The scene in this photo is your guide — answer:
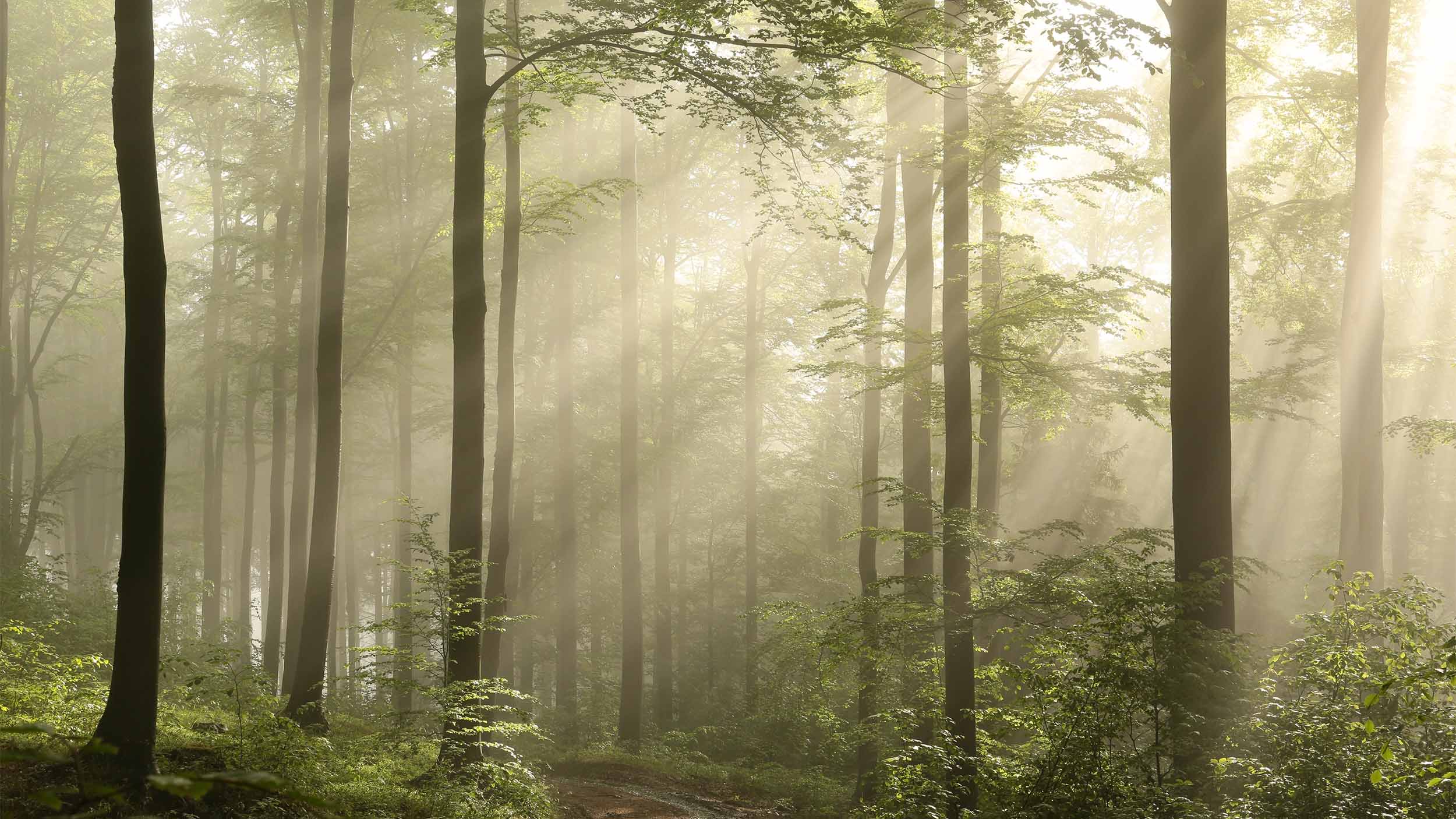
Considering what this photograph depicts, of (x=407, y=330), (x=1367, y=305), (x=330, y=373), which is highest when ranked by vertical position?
(x=407, y=330)

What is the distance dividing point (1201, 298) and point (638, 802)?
8711 mm

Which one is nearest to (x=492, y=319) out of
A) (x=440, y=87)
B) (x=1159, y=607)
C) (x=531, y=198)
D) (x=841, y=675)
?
(x=440, y=87)

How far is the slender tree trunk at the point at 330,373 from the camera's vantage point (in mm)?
11266

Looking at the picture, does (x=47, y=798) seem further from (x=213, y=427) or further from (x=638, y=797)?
(x=213, y=427)

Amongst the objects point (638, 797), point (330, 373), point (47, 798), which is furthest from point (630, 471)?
point (47, 798)

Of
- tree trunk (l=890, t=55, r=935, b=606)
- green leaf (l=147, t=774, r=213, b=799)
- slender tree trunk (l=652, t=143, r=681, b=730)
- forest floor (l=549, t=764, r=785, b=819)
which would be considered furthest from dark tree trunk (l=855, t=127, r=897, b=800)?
green leaf (l=147, t=774, r=213, b=799)

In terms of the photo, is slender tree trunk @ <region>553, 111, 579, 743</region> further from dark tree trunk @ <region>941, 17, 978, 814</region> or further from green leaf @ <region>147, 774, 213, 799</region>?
green leaf @ <region>147, 774, 213, 799</region>

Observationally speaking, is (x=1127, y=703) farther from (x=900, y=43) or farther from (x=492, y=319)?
(x=492, y=319)

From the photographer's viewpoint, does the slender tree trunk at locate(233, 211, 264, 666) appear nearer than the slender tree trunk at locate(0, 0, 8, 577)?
No

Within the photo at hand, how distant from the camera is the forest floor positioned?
410 inches

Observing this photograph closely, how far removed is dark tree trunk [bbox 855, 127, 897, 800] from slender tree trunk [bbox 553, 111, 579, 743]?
6206mm

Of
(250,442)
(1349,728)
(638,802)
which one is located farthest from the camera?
(250,442)

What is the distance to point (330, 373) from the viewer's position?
11234 mm

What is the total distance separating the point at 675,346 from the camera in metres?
24.9
